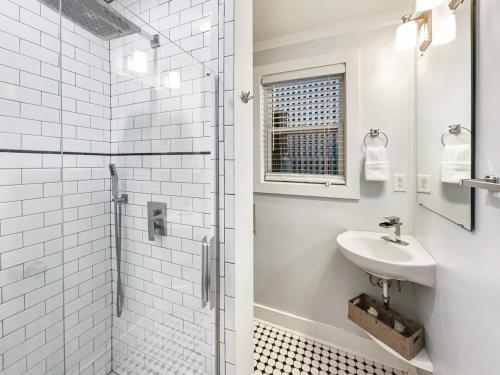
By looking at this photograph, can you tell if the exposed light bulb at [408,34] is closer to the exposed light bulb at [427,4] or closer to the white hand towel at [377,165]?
the exposed light bulb at [427,4]

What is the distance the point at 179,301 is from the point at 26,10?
1.43 m

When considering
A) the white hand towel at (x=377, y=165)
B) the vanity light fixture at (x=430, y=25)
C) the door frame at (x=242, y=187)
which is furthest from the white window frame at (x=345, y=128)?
the door frame at (x=242, y=187)

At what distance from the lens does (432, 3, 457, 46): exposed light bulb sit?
1.02 m

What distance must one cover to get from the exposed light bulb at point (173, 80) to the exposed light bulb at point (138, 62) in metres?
0.12

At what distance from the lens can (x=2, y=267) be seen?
3.01 ft

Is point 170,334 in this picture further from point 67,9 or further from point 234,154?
point 67,9

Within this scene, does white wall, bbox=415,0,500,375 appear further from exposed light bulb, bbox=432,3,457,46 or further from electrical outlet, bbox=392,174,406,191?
electrical outlet, bbox=392,174,406,191

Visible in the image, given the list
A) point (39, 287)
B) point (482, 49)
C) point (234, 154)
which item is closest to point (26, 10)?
point (234, 154)

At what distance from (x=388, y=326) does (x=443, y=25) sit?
65.3 inches

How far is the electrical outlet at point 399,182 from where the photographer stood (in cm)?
166

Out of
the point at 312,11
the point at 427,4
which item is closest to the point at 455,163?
the point at 427,4

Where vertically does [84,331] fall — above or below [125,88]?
below

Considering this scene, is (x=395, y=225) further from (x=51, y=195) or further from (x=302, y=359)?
(x=51, y=195)

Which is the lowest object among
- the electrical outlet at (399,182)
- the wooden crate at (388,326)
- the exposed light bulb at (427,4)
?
the wooden crate at (388,326)
